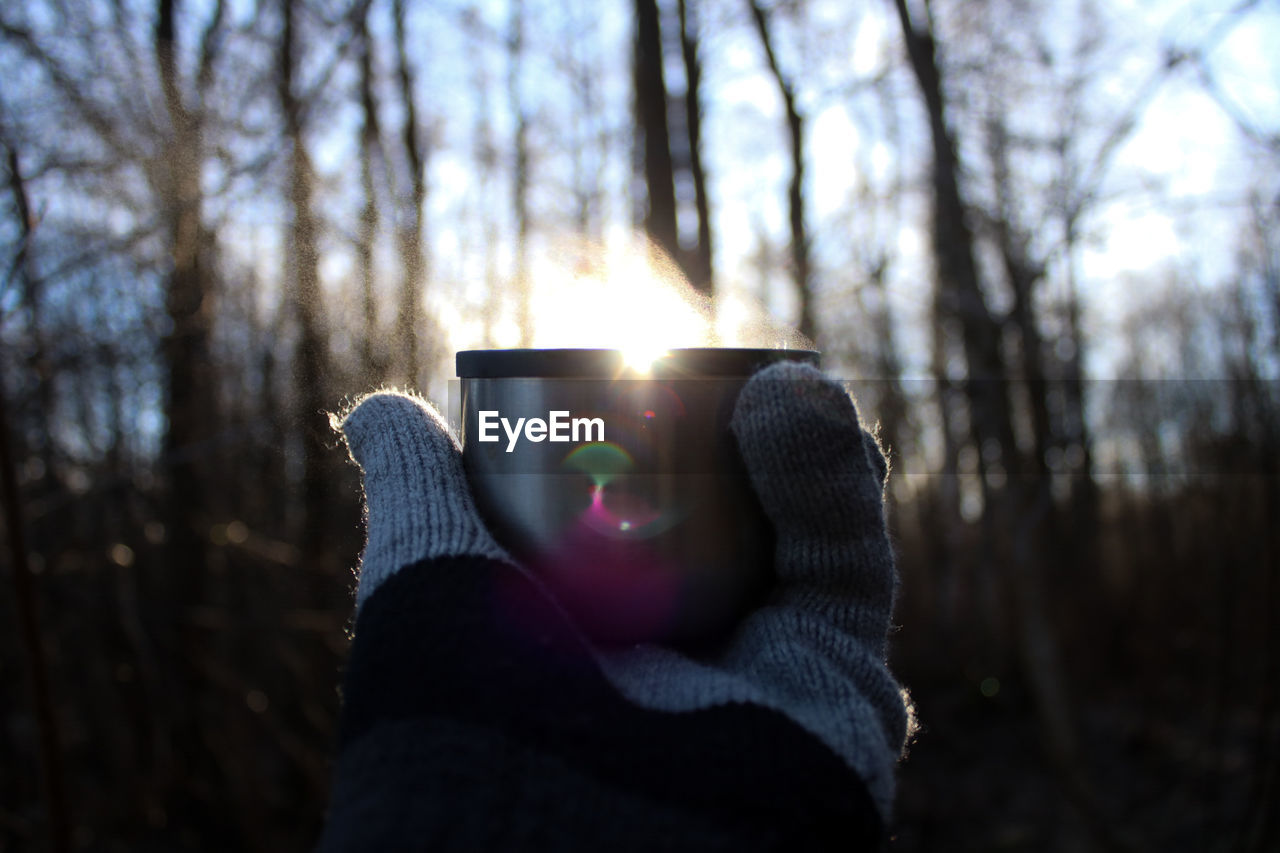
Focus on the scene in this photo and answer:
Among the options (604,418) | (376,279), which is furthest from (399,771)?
(376,279)

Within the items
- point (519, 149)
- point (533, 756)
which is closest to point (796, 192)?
point (519, 149)

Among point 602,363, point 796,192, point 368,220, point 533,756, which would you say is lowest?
point 533,756

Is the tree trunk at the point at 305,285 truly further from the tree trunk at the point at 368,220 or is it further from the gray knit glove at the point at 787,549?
the gray knit glove at the point at 787,549

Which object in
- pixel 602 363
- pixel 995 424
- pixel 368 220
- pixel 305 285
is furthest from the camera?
pixel 995 424

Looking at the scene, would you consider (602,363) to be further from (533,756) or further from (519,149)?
(519,149)

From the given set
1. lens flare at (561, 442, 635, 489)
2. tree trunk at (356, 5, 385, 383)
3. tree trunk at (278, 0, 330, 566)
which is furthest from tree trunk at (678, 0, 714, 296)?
lens flare at (561, 442, 635, 489)

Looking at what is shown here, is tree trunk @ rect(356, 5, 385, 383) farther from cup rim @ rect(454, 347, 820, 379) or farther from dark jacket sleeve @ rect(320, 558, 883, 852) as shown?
dark jacket sleeve @ rect(320, 558, 883, 852)
